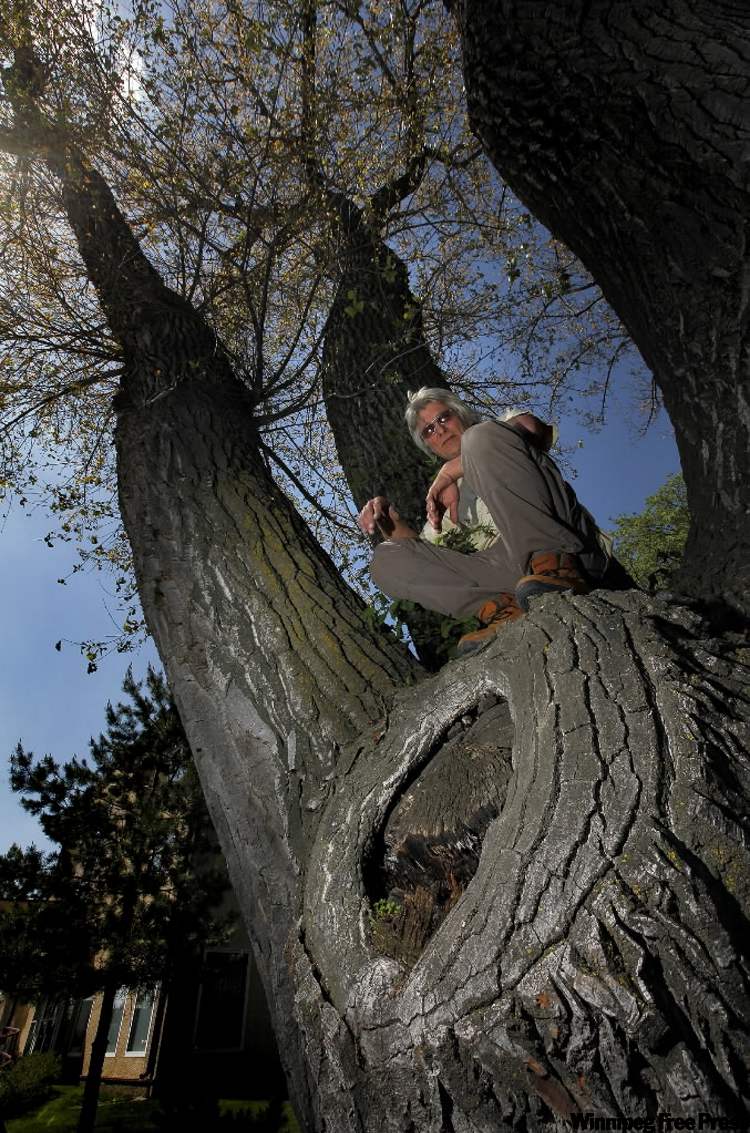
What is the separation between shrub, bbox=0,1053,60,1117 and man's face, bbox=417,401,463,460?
12212 mm

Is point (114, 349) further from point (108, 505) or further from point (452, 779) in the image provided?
point (452, 779)

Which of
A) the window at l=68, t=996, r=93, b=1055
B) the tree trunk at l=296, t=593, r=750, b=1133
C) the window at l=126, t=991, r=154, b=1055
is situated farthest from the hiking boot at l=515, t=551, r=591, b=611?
the window at l=68, t=996, r=93, b=1055

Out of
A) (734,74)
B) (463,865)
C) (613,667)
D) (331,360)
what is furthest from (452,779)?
(331,360)

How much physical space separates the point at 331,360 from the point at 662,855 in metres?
4.56

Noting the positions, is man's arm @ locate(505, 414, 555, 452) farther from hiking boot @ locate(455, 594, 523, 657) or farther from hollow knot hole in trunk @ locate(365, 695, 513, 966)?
hollow knot hole in trunk @ locate(365, 695, 513, 966)

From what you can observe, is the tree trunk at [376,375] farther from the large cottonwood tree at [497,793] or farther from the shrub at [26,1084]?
the shrub at [26,1084]

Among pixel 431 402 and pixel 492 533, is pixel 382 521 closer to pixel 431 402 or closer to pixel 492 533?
pixel 492 533

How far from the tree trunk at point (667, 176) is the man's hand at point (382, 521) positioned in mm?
1175

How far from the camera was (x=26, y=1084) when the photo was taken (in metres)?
10.2

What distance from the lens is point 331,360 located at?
5.10 metres

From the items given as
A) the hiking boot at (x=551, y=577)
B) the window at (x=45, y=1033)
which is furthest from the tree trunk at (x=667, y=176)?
the window at (x=45, y=1033)

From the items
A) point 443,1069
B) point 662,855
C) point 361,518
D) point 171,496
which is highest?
point 171,496

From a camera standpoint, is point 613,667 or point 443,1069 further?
point 613,667

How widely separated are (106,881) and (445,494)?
10.2 metres
